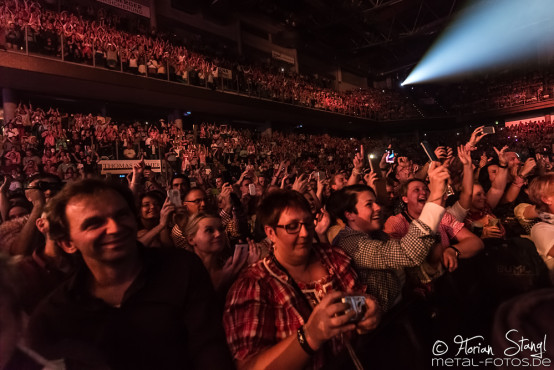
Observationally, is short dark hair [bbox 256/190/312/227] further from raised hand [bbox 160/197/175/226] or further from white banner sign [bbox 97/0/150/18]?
white banner sign [bbox 97/0/150/18]

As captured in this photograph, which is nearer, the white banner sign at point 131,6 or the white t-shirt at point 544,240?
the white t-shirt at point 544,240

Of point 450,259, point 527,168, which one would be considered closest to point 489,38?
point 527,168

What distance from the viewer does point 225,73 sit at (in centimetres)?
A: 1253

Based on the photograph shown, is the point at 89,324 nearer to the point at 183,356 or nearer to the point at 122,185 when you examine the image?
the point at 183,356

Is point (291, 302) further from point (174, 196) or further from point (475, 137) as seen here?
point (475, 137)

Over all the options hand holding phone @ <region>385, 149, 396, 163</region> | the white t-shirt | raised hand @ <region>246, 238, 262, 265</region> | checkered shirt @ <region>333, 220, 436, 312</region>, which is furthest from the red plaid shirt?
hand holding phone @ <region>385, 149, 396, 163</region>

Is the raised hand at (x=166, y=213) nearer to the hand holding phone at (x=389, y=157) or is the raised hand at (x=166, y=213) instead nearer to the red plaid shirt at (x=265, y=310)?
the red plaid shirt at (x=265, y=310)

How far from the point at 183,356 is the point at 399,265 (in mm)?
1081

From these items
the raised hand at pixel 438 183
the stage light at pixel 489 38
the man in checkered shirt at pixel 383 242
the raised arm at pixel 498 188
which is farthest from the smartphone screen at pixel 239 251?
the stage light at pixel 489 38

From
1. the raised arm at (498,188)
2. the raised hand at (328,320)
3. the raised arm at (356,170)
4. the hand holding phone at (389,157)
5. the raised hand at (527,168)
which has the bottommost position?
the raised hand at (328,320)

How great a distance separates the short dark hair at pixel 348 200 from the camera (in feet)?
6.88

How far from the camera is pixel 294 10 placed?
15.8 m

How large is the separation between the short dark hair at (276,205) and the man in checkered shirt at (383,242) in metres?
0.44

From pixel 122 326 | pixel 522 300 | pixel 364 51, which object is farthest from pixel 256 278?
pixel 364 51
